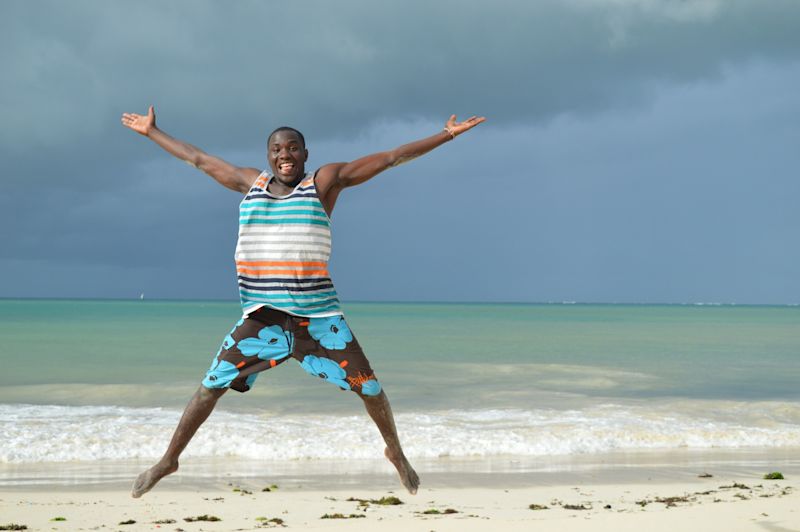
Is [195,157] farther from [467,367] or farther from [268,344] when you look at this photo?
[467,367]

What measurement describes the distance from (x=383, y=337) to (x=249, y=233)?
41.6 metres

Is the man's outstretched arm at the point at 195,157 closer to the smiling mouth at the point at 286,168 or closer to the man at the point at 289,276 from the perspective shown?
the man at the point at 289,276

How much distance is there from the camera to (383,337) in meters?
46.7

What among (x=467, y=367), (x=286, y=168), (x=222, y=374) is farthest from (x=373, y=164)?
(x=467, y=367)

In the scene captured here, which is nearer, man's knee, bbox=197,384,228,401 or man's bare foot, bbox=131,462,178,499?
man's knee, bbox=197,384,228,401

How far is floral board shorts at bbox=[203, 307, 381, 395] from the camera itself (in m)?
5.29

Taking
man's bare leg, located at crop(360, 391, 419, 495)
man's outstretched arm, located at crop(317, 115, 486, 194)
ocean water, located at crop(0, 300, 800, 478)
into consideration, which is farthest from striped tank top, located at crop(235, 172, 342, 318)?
ocean water, located at crop(0, 300, 800, 478)

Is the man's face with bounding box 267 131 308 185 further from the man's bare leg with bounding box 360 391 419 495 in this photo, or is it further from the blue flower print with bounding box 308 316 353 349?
the man's bare leg with bounding box 360 391 419 495

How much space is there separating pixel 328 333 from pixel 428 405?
14.2 m

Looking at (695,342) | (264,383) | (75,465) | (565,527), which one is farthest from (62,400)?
(695,342)

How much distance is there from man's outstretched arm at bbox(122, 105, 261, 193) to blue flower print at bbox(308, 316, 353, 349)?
3.01 ft

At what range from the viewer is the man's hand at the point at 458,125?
214 inches

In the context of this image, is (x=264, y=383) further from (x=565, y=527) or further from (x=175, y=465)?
(x=175, y=465)

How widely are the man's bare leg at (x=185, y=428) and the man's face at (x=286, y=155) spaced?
51.5 inches
